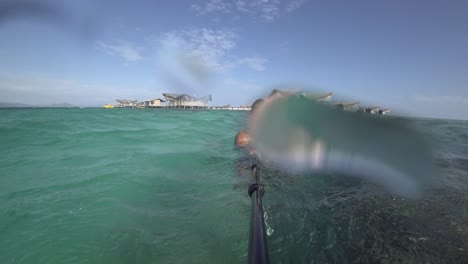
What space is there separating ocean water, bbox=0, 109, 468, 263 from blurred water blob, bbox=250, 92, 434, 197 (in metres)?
0.46

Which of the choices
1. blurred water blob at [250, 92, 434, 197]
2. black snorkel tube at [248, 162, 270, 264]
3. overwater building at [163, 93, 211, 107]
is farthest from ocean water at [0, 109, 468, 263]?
overwater building at [163, 93, 211, 107]

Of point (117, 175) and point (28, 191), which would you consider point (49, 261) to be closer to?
point (28, 191)

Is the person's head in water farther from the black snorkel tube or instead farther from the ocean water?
the black snorkel tube

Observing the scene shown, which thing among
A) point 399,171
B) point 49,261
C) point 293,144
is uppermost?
point 293,144

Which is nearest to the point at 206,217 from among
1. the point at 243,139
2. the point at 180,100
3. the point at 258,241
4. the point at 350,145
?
the point at 258,241

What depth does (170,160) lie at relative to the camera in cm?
759

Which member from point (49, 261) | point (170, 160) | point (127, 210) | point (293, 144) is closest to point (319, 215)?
point (293, 144)

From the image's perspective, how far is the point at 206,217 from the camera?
3709 mm

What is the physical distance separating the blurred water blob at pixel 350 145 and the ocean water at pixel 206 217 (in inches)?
18.0

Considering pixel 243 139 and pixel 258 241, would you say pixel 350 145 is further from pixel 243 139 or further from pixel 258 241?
pixel 258 241

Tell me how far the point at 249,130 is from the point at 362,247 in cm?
615

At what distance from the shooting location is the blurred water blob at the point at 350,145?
5.27m

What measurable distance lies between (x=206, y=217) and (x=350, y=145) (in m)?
4.02

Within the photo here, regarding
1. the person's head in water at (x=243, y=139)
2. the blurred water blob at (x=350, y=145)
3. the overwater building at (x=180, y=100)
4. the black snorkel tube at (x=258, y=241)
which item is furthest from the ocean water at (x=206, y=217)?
the overwater building at (x=180, y=100)
